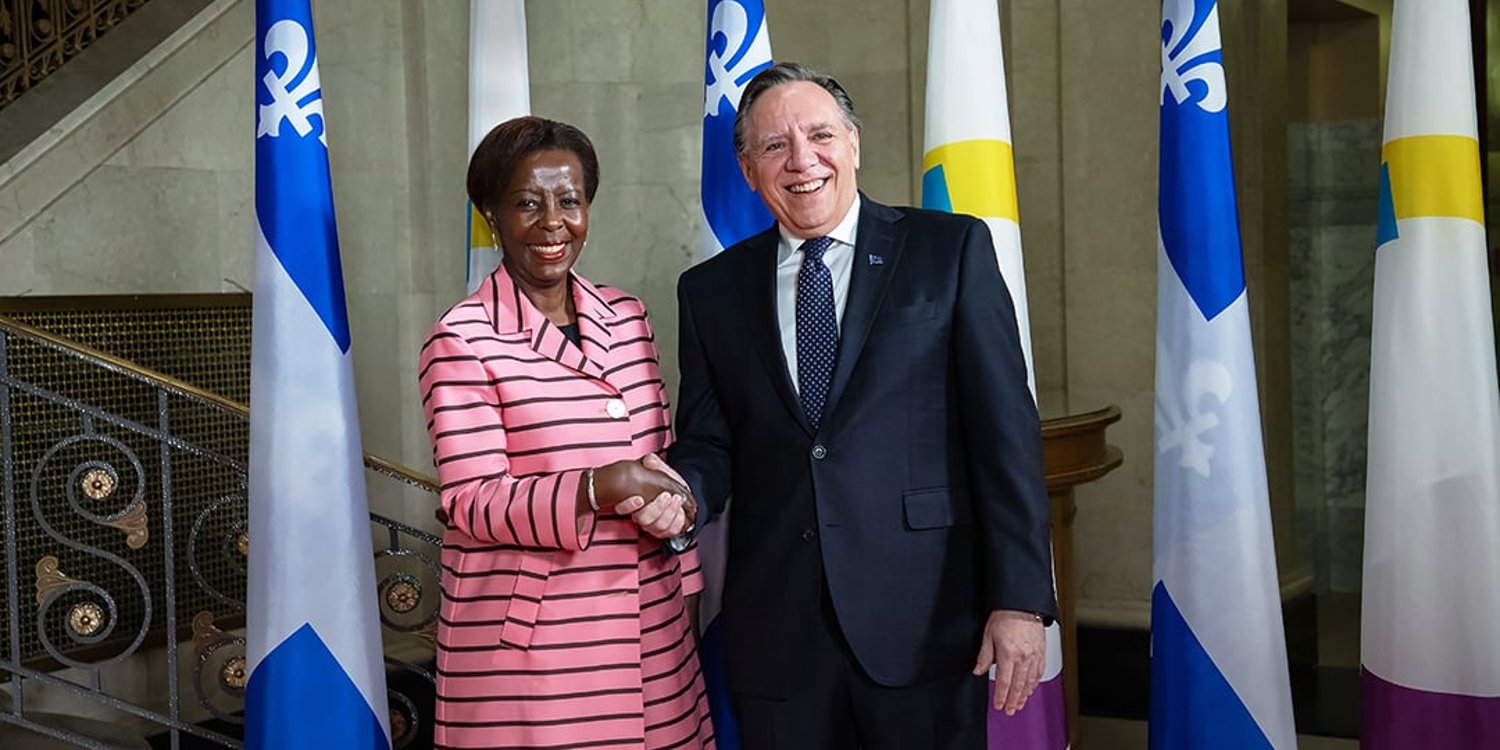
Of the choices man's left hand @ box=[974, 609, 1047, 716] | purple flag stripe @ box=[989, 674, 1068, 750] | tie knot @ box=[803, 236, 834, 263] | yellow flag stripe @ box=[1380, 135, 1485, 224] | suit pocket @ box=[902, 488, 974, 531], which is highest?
yellow flag stripe @ box=[1380, 135, 1485, 224]

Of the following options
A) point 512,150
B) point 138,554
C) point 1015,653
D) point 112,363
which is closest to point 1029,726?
point 1015,653

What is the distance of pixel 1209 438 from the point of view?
3.30m

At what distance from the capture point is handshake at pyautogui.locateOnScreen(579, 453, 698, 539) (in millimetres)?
2506

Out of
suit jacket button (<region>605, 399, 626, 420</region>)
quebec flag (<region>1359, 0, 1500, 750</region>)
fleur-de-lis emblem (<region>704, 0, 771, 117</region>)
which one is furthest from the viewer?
fleur-de-lis emblem (<region>704, 0, 771, 117</region>)

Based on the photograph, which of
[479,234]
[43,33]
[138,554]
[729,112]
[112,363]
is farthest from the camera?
[43,33]

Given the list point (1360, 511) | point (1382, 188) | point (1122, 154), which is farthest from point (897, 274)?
point (1360, 511)

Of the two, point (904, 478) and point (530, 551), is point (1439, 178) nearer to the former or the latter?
point (904, 478)

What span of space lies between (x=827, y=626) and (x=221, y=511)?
415 cm

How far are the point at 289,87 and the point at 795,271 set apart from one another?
1365 millimetres

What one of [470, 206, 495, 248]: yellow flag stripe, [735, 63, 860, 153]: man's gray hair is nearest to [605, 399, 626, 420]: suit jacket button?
[735, 63, 860, 153]: man's gray hair

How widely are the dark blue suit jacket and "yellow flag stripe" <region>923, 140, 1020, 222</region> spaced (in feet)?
2.56

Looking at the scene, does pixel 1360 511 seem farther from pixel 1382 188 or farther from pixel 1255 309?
pixel 1382 188

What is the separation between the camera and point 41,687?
5.23 metres

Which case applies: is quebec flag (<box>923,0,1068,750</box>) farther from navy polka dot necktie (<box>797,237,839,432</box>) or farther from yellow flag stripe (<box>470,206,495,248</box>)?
yellow flag stripe (<box>470,206,495,248</box>)
